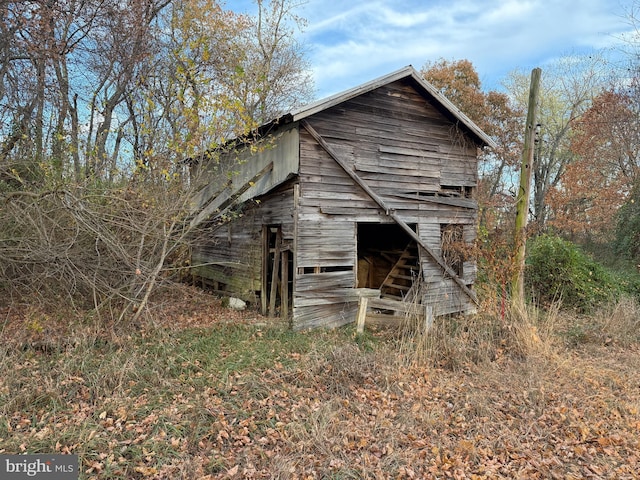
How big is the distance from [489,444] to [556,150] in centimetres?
2452

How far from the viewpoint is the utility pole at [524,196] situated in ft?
25.6

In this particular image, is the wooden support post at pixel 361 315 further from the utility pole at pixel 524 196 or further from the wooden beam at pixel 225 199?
the wooden beam at pixel 225 199

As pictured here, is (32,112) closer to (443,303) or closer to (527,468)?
A: (443,303)

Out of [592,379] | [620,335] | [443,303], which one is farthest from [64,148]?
[620,335]

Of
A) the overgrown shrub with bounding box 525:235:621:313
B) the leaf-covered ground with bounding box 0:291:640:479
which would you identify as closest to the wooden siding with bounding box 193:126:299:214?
the leaf-covered ground with bounding box 0:291:640:479

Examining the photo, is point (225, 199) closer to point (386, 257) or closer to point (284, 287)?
point (284, 287)

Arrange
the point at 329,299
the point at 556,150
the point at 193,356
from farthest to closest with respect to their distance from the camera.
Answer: the point at 556,150
the point at 329,299
the point at 193,356

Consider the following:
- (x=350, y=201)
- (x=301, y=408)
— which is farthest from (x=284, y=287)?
(x=301, y=408)

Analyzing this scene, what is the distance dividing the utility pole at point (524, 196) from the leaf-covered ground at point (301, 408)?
4.62 ft

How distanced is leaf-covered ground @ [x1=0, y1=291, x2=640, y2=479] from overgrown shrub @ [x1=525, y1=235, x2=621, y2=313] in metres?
3.73

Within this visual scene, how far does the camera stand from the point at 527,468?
13.2 ft

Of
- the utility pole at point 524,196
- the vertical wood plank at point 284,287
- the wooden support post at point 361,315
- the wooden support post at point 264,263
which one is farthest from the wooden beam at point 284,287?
the utility pole at point 524,196

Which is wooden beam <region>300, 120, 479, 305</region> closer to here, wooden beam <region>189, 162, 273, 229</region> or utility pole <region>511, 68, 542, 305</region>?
wooden beam <region>189, 162, 273, 229</region>

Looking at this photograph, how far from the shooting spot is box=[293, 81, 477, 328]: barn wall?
8305 mm
